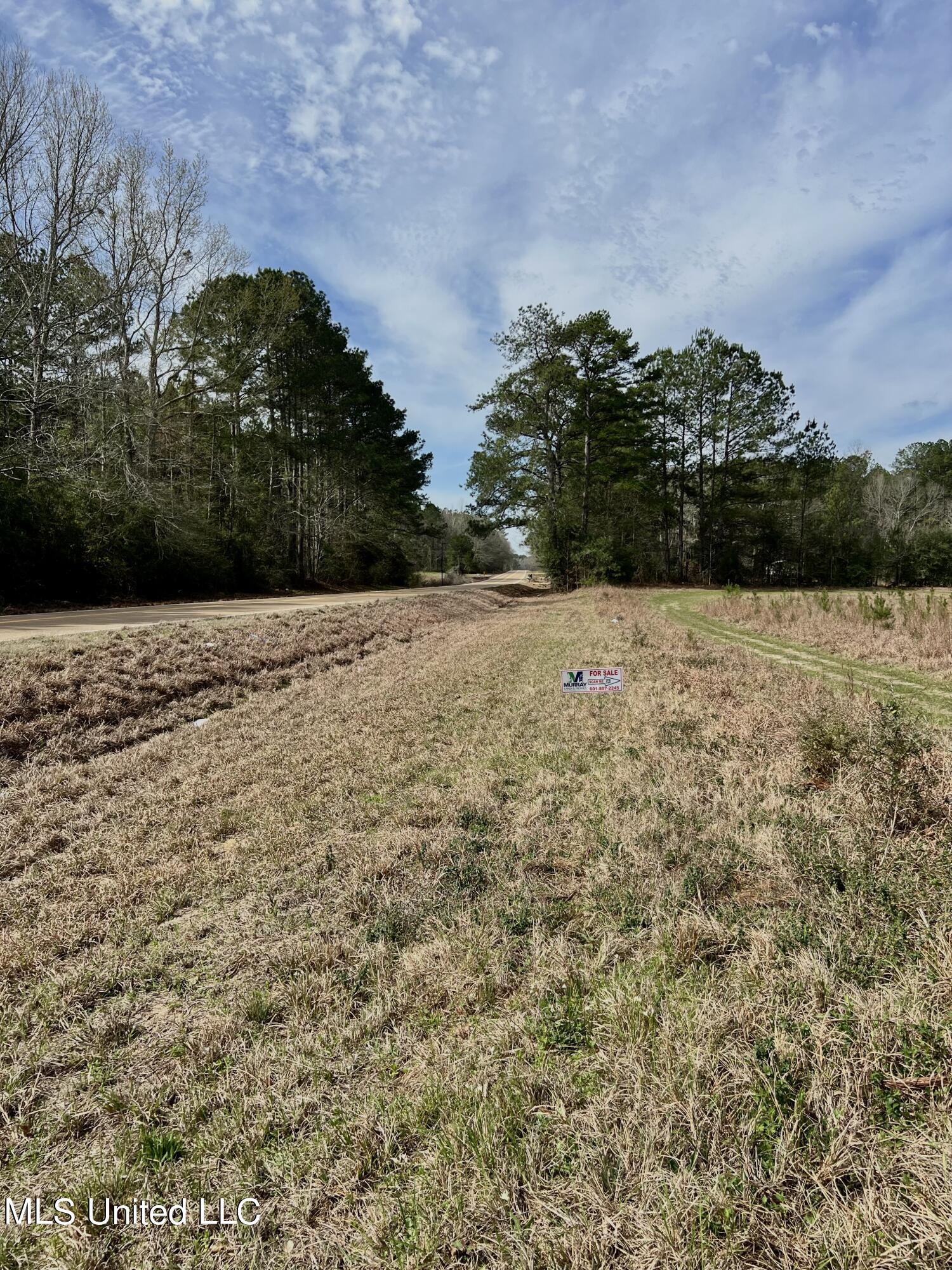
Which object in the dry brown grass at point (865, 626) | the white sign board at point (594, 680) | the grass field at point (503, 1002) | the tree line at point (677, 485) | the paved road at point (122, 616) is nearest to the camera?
the grass field at point (503, 1002)

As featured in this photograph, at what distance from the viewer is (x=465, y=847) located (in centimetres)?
346

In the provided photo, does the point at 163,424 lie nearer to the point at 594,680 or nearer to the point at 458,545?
the point at 594,680

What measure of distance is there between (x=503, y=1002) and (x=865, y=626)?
12.5 m

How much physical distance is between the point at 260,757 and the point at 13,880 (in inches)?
82.0

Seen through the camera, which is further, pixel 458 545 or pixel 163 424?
pixel 458 545

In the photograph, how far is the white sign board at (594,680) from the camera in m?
Answer: 5.16

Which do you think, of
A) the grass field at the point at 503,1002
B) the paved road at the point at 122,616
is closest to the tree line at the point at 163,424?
the paved road at the point at 122,616

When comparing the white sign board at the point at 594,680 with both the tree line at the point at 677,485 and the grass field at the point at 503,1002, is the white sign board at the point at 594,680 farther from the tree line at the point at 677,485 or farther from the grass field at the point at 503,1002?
the tree line at the point at 677,485

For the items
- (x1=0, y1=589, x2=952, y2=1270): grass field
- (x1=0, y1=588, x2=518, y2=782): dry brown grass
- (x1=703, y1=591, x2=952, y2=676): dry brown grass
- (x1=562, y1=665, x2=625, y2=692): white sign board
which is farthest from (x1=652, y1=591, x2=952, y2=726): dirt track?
(x1=0, y1=588, x2=518, y2=782): dry brown grass

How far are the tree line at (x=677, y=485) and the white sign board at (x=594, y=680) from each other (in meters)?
26.5

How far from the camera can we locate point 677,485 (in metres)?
39.6

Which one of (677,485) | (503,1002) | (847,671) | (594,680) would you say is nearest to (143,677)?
(594,680)

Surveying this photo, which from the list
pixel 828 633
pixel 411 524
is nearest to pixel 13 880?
pixel 828 633

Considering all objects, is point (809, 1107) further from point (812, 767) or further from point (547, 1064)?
point (812, 767)
